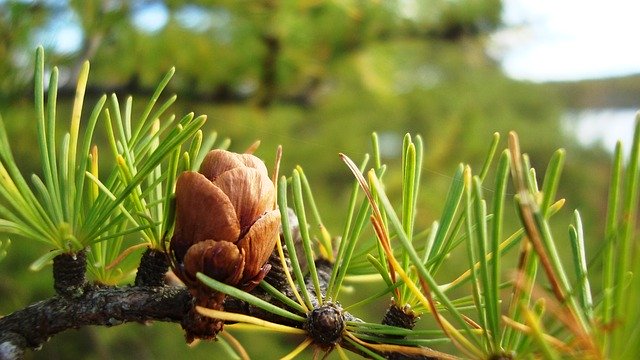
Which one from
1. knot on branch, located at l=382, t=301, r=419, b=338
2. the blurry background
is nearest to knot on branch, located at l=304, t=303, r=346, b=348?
knot on branch, located at l=382, t=301, r=419, b=338

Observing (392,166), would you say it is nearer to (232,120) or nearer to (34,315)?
(232,120)

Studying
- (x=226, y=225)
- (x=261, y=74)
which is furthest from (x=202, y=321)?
(x=261, y=74)

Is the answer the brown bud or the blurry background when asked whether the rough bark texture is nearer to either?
the brown bud

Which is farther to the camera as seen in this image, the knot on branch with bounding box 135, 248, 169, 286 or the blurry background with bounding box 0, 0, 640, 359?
the blurry background with bounding box 0, 0, 640, 359

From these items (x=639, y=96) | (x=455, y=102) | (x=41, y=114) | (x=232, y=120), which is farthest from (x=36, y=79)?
(x=639, y=96)

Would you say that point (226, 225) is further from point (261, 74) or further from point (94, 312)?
point (261, 74)

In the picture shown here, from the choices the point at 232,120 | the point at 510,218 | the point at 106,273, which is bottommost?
the point at 510,218
